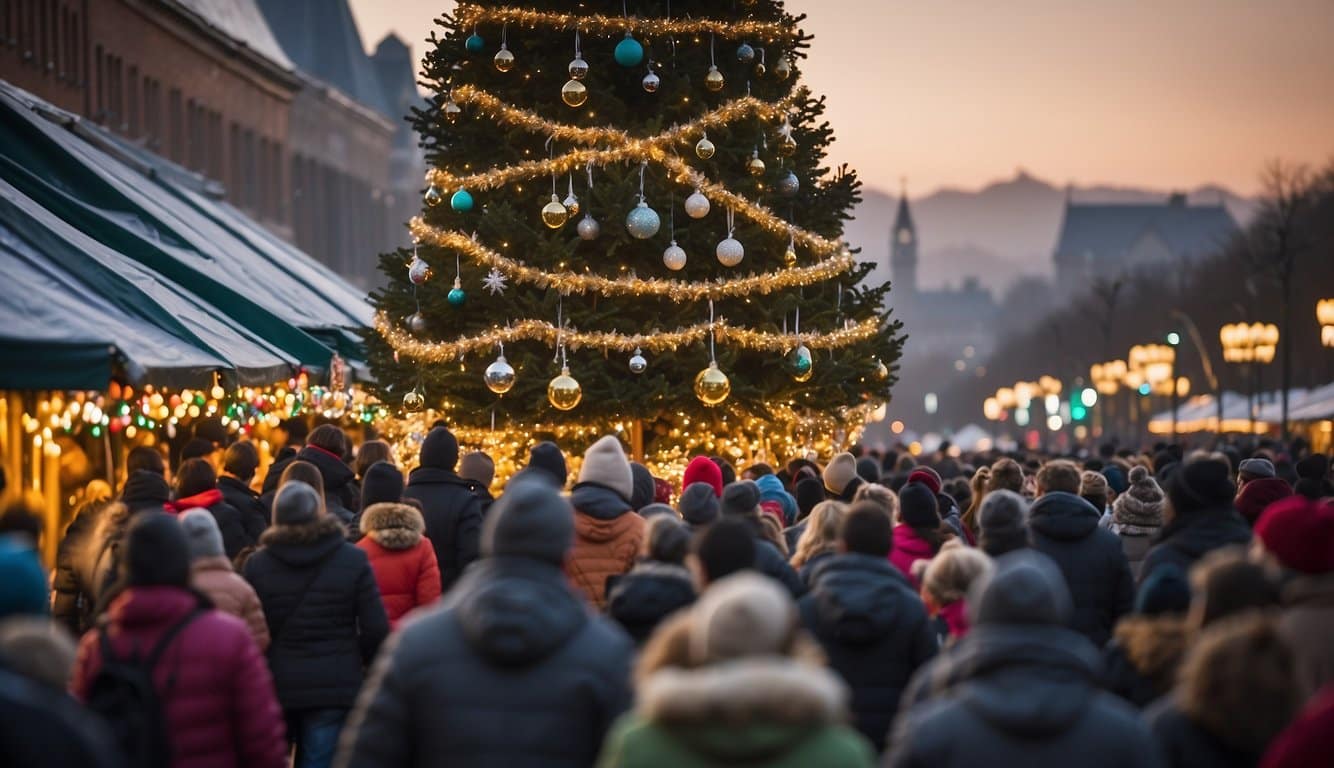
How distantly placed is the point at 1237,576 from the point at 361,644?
4.76 metres

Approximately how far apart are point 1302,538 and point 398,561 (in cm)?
510

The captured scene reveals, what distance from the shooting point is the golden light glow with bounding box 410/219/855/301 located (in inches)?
722

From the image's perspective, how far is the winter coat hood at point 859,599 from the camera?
854 centimetres

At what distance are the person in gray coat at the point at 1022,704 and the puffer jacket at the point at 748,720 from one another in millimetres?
626

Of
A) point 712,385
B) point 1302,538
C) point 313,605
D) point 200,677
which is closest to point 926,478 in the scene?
point 712,385

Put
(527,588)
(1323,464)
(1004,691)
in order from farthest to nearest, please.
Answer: (1323,464)
(527,588)
(1004,691)

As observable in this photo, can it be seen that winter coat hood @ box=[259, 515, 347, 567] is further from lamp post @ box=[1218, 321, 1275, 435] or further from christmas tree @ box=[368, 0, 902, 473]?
lamp post @ box=[1218, 321, 1275, 435]

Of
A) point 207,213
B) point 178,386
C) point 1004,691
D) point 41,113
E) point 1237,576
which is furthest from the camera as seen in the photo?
point 207,213

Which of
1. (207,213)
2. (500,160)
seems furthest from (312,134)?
(500,160)

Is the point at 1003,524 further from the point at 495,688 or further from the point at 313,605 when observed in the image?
the point at 495,688

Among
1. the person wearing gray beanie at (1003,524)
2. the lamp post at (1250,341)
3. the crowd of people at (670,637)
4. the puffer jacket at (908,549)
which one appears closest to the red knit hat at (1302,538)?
the crowd of people at (670,637)

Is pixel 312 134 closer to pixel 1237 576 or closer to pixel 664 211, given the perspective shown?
pixel 664 211

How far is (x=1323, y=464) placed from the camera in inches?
701

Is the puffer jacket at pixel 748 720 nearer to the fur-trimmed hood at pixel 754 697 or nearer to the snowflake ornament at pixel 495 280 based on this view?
the fur-trimmed hood at pixel 754 697
